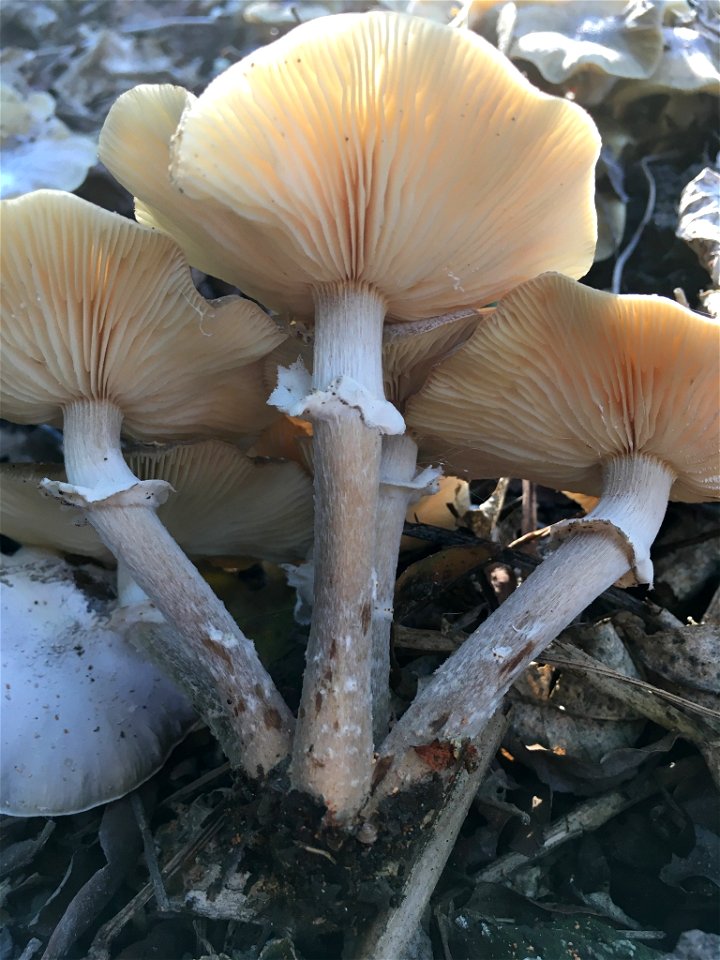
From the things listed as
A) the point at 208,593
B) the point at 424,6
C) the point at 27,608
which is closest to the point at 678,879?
the point at 208,593

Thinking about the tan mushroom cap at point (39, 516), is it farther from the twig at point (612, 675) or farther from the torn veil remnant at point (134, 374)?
the twig at point (612, 675)

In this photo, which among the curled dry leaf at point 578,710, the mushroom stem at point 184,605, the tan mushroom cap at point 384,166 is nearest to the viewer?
the tan mushroom cap at point 384,166

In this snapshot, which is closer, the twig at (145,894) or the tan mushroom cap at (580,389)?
the tan mushroom cap at (580,389)

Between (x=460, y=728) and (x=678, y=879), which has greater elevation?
(x=460, y=728)

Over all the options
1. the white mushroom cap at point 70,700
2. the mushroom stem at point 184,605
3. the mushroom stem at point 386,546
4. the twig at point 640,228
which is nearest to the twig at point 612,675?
the mushroom stem at point 386,546

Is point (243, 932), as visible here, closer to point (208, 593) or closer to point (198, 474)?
point (208, 593)

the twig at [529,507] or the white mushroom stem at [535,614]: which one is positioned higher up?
the white mushroom stem at [535,614]

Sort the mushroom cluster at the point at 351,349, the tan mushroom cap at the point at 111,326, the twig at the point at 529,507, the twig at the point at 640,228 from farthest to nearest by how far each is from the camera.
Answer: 1. the twig at the point at 640,228
2. the twig at the point at 529,507
3. the tan mushroom cap at the point at 111,326
4. the mushroom cluster at the point at 351,349
